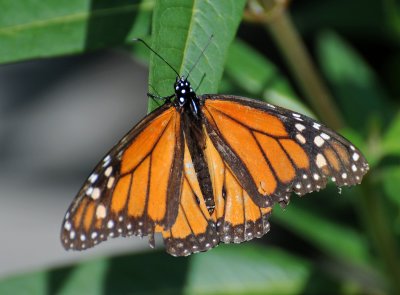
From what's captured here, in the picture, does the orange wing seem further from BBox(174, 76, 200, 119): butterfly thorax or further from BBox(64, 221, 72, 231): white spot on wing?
BBox(64, 221, 72, 231): white spot on wing

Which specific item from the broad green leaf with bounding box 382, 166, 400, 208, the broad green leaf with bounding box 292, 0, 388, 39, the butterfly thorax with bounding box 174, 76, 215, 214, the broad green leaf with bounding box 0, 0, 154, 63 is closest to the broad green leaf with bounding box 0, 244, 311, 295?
the broad green leaf with bounding box 382, 166, 400, 208

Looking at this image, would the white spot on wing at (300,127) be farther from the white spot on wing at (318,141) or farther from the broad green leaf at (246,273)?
the broad green leaf at (246,273)

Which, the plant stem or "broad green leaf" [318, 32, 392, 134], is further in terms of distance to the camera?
"broad green leaf" [318, 32, 392, 134]

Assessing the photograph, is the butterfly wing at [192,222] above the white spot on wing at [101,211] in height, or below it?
below

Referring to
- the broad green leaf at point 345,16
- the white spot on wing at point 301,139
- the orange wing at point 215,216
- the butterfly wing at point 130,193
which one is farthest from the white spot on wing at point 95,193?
the broad green leaf at point 345,16

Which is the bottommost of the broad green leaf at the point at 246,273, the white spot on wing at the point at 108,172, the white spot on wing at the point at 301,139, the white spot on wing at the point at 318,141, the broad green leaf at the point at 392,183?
the broad green leaf at the point at 246,273

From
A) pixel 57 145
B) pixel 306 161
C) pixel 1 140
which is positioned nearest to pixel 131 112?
pixel 57 145

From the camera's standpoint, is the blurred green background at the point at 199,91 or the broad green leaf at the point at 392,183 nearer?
the blurred green background at the point at 199,91
